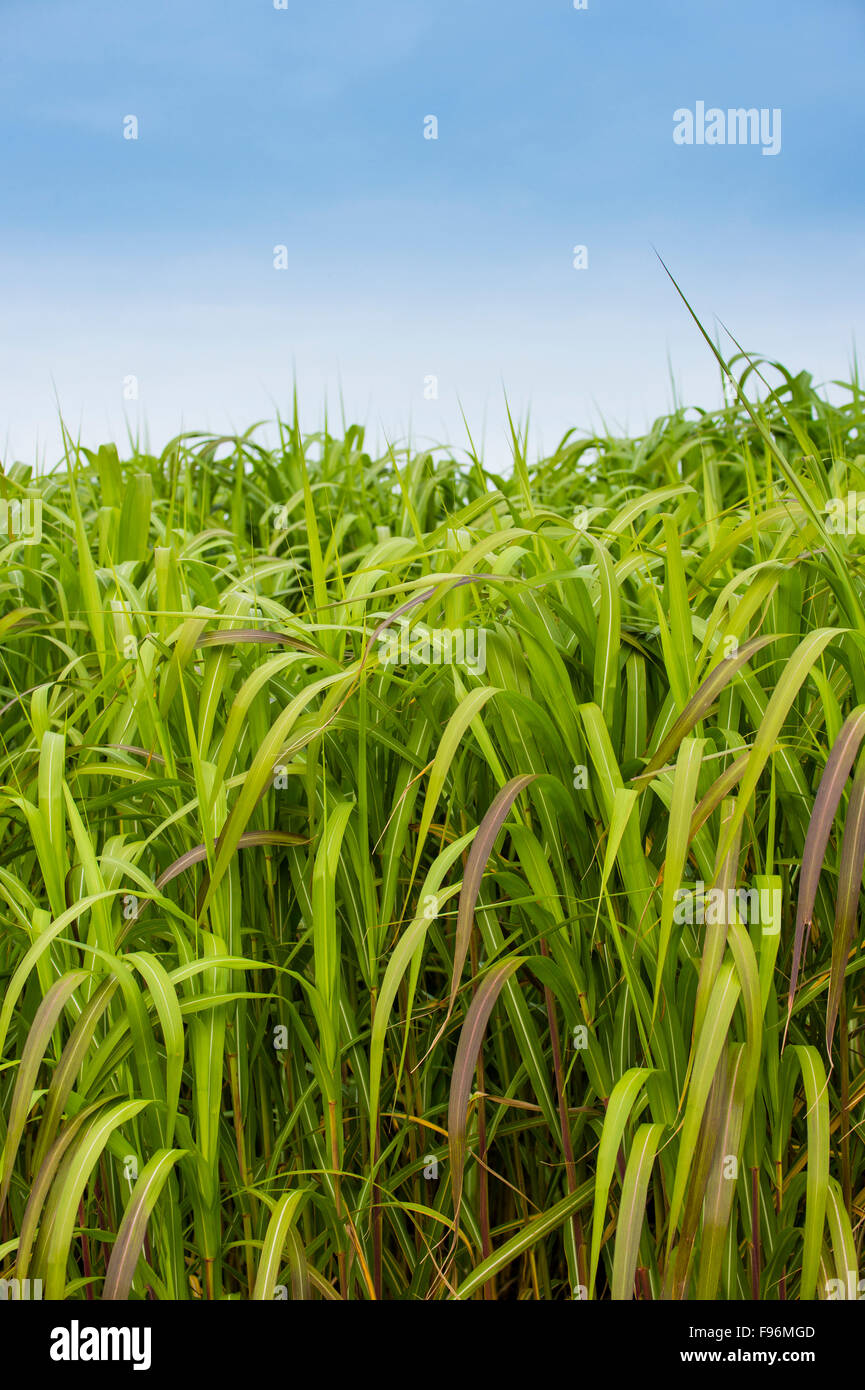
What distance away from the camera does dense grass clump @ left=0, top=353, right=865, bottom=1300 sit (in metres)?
1.28

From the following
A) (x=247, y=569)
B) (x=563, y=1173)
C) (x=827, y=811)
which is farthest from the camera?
(x=247, y=569)

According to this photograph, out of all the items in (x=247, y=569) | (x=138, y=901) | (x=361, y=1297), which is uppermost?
(x=247, y=569)

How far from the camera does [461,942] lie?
1.17m

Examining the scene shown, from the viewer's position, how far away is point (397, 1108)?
5.49 feet

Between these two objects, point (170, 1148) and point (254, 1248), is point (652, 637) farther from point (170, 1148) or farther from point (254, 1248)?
point (254, 1248)

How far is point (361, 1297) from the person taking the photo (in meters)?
1.53

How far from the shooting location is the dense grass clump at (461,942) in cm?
128

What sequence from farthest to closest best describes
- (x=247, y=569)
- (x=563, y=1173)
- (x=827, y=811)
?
(x=247, y=569) → (x=563, y=1173) → (x=827, y=811)
